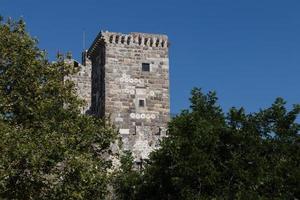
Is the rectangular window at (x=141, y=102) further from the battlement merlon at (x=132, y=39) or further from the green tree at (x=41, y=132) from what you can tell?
the green tree at (x=41, y=132)

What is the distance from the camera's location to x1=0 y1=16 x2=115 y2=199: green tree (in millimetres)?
32344

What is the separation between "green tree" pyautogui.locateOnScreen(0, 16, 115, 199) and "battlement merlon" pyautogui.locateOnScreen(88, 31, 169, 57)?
2530 cm

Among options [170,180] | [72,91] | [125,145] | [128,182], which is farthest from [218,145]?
[125,145]

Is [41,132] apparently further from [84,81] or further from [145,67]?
[84,81]

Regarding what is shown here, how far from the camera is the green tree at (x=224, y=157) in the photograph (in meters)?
33.0

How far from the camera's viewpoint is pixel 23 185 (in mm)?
33500

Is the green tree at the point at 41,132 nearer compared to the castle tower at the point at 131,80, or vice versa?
the green tree at the point at 41,132

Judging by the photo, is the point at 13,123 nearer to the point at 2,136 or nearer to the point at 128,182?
the point at 2,136

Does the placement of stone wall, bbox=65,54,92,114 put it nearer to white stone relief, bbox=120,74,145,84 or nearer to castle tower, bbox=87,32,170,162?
castle tower, bbox=87,32,170,162

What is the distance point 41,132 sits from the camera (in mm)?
34000

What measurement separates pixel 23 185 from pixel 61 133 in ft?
11.0

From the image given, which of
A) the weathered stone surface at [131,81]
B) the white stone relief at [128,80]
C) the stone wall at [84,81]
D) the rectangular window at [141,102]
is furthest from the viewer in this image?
the stone wall at [84,81]

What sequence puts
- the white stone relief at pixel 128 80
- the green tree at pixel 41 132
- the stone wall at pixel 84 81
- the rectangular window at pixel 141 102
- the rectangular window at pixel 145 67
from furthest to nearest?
the stone wall at pixel 84 81, the rectangular window at pixel 145 67, the white stone relief at pixel 128 80, the rectangular window at pixel 141 102, the green tree at pixel 41 132

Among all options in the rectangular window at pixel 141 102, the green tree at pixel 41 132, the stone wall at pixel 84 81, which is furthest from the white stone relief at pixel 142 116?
the green tree at pixel 41 132
